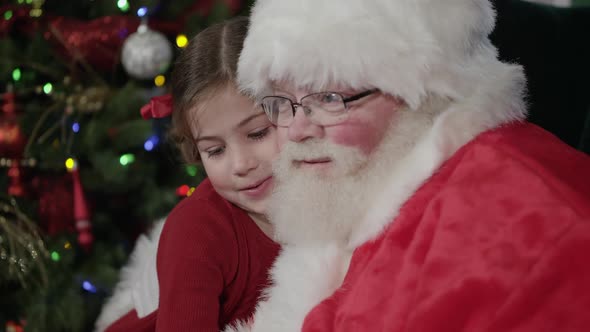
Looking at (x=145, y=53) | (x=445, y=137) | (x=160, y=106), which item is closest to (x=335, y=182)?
(x=445, y=137)

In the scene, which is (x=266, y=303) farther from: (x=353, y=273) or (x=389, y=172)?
(x=389, y=172)

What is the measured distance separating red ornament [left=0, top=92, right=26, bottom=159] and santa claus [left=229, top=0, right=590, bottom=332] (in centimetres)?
140

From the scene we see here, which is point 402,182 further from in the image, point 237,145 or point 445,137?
point 237,145

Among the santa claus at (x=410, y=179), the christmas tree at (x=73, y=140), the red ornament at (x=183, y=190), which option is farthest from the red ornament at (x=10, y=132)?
the santa claus at (x=410, y=179)

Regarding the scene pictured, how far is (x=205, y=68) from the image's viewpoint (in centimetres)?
172

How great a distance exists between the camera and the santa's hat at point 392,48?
3.98ft

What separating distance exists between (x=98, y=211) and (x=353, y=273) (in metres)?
1.88

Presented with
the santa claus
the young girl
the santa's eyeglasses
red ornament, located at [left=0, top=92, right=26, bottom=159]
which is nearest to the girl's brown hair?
the young girl

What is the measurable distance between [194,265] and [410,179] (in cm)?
67

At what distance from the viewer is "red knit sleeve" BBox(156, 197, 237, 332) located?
61.2 inches

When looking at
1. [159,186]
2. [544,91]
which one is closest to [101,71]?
[159,186]

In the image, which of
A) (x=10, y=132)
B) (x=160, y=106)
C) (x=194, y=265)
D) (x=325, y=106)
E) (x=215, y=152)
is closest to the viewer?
(x=325, y=106)

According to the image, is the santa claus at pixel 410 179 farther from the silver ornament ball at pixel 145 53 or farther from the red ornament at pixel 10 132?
the red ornament at pixel 10 132

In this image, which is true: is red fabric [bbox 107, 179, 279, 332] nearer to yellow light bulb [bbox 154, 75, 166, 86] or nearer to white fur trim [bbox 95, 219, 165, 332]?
white fur trim [bbox 95, 219, 165, 332]
